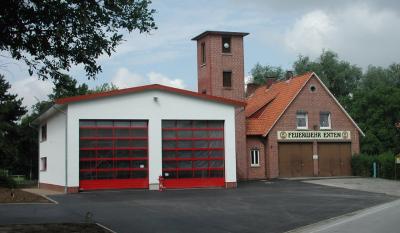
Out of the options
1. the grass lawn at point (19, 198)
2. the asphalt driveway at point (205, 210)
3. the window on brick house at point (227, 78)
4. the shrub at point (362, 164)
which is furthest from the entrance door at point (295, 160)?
Answer: the grass lawn at point (19, 198)

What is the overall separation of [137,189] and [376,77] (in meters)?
50.4

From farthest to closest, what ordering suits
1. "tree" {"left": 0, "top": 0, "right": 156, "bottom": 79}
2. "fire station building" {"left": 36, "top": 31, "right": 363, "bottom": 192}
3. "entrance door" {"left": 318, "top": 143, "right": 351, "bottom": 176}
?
"entrance door" {"left": 318, "top": 143, "right": 351, "bottom": 176}, "fire station building" {"left": 36, "top": 31, "right": 363, "bottom": 192}, "tree" {"left": 0, "top": 0, "right": 156, "bottom": 79}

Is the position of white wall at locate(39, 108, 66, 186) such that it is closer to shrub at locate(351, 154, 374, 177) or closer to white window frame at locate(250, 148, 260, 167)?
white window frame at locate(250, 148, 260, 167)

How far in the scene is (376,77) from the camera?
75000mm

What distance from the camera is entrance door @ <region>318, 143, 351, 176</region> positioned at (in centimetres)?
4281

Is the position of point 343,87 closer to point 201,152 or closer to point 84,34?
point 201,152

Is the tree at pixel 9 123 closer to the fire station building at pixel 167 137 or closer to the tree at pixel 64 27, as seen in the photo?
the fire station building at pixel 167 137

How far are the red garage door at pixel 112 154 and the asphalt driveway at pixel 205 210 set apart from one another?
455 cm

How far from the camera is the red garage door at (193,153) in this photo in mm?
32938

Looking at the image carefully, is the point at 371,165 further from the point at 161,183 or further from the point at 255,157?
the point at 161,183

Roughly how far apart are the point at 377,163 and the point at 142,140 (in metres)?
17.8

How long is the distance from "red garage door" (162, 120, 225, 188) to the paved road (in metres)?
14.2

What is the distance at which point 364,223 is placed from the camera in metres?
16.2

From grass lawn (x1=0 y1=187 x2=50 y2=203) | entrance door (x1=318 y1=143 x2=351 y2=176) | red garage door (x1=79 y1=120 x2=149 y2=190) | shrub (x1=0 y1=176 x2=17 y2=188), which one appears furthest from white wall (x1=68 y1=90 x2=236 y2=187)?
entrance door (x1=318 y1=143 x2=351 y2=176)
